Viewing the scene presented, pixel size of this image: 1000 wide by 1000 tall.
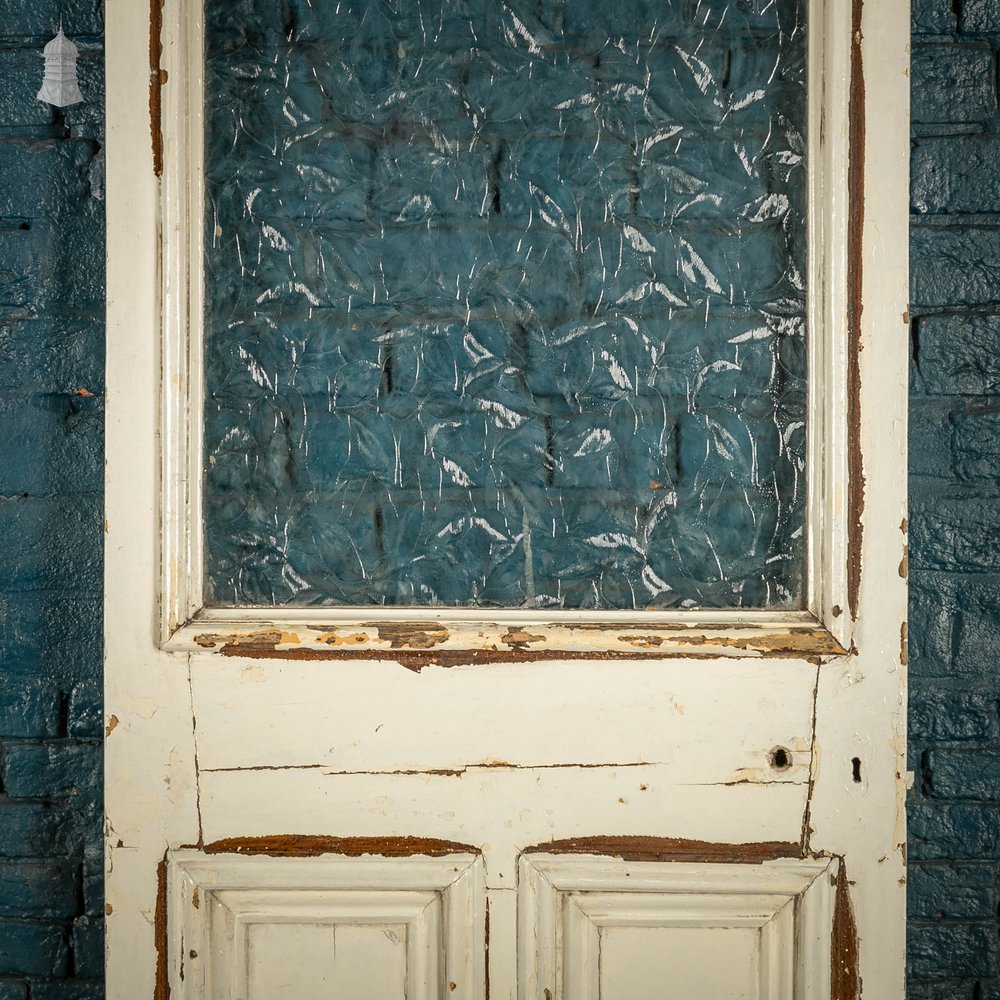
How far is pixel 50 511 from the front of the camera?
0.98 m

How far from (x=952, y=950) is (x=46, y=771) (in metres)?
1.17

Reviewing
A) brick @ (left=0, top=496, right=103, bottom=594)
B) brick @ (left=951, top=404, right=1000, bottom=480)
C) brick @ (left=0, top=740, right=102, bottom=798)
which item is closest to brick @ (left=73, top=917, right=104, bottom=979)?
brick @ (left=0, top=740, right=102, bottom=798)

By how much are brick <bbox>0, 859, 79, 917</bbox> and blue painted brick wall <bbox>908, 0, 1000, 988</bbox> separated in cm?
107

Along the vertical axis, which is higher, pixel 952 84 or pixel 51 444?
pixel 952 84

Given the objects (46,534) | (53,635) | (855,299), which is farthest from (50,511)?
(855,299)

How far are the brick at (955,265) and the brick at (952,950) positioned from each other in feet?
2.58

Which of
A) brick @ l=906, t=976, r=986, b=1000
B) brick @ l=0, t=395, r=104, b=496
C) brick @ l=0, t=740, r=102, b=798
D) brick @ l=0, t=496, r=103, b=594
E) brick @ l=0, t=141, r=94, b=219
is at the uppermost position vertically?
brick @ l=0, t=141, r=94, b=219

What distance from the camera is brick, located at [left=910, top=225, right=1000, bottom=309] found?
37.8 inches

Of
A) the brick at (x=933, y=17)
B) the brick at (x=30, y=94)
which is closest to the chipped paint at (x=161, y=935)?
the brick at (x=30, y=94)

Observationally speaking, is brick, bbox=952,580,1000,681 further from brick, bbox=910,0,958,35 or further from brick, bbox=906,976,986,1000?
brick, bbox=910,0,958,35

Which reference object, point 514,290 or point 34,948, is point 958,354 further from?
point 34,948

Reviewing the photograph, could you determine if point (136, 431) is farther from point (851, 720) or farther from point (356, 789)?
point (851, 720)

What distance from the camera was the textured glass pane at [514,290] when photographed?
0.88 meters

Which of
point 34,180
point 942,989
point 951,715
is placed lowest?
point 942,989
